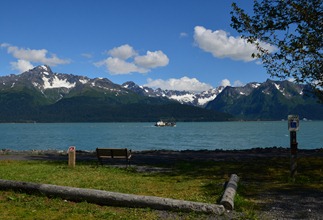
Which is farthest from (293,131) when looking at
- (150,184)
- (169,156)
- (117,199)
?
(169,156)

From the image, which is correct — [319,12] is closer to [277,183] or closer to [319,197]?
[277,183]

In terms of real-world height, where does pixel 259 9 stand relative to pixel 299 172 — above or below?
above

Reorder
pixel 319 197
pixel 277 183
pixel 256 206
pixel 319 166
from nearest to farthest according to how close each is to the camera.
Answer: pixel 256 206 → pixel 319 197 → pixel 277 183 → pixel 319 166

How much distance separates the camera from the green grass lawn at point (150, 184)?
1208cm

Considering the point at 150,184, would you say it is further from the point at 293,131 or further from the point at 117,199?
the point at 293,131

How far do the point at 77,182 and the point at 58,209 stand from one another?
5.84 meters

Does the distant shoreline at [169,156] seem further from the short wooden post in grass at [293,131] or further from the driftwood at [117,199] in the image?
the driftwood at [117,199]

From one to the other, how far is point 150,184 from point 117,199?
201 inches

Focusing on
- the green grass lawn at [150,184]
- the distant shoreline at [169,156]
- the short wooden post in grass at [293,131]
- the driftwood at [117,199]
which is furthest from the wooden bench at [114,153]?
the short wooden post in grass at [293,131]

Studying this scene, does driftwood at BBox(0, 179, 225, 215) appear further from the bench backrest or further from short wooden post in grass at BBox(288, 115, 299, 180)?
the bench backrest

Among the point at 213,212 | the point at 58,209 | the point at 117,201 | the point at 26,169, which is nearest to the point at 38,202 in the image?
the point at 58,209

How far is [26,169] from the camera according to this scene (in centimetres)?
2328

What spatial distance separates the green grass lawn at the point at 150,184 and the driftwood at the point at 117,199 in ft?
0.88

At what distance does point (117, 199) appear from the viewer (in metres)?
13.0
